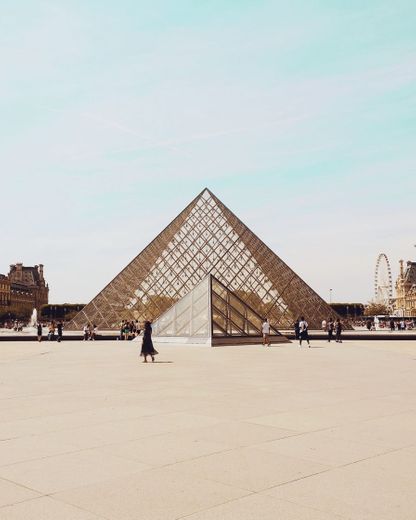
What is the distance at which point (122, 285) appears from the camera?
45.3m

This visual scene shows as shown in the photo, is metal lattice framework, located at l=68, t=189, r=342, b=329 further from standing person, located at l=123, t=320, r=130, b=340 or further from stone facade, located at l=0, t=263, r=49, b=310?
stone facade, located at l=0, t=263, r=49, b=310

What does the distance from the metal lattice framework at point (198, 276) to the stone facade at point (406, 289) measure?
108924mm

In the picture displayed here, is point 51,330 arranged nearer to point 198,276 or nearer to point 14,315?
point 198,276

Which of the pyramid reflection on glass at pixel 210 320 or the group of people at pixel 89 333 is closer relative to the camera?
the pyramid reflection on glass at pixel 210 320

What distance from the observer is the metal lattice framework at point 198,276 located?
45.0 m

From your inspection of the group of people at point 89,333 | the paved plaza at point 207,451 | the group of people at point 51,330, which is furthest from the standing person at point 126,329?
the paved plaza at point 207,451

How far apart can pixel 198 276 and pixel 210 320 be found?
1842 cm

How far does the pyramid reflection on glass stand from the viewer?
27.4 meters

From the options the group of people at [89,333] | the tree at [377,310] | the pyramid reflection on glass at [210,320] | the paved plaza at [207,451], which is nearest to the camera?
the paved plaza at [207,451]

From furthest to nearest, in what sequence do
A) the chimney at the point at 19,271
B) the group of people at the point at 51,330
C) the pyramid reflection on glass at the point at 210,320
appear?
the chimney at the point at 19,271 < the group of people at the point at 51,330 < the pyramid reflection on glass at the point at 210,320

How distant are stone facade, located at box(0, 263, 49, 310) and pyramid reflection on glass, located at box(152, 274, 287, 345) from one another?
420 feet

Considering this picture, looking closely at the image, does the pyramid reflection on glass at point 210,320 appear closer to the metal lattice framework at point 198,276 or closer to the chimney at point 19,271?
the metal lattice framework at point 198,276

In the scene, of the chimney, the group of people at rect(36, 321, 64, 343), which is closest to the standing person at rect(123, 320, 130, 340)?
the group of people at rect(36, 321, 64, 343)

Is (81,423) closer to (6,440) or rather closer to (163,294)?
(6,440)
